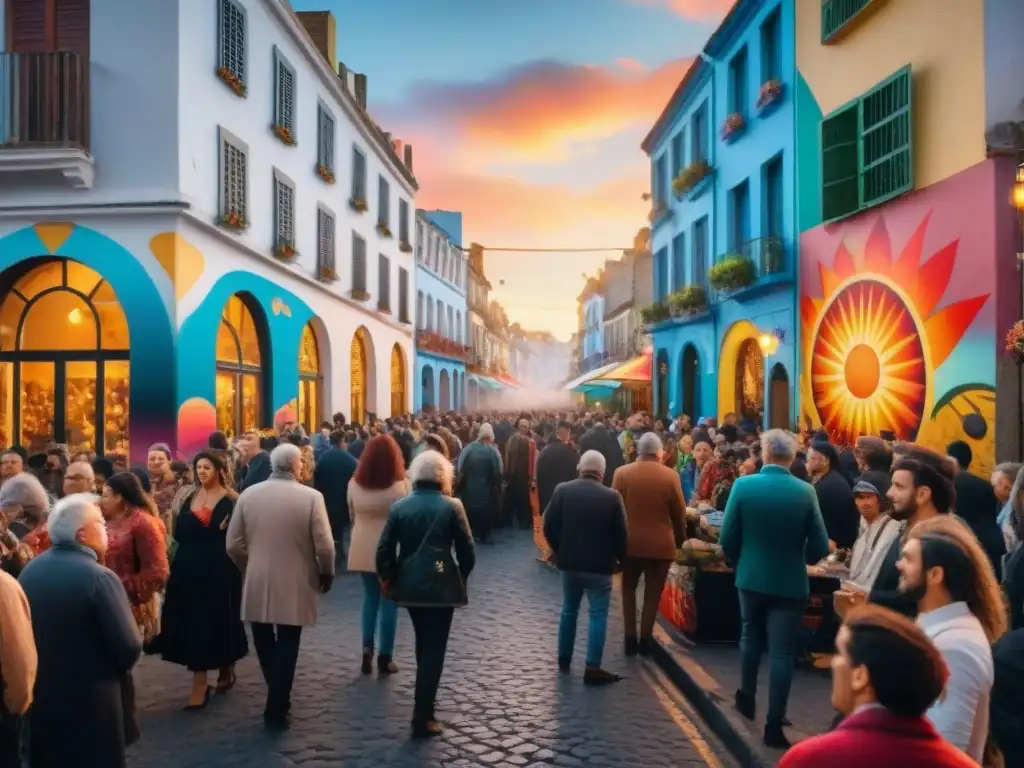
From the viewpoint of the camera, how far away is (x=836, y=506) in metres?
7.56

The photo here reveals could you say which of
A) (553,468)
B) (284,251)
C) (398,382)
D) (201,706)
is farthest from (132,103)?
(398,382)

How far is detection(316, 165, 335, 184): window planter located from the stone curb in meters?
15.9

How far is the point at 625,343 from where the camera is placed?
150 feet

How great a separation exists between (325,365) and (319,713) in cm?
1696

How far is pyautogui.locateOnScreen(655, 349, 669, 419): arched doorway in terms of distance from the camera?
28028mm

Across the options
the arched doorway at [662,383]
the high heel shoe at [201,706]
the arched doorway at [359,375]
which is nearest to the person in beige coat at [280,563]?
the high heel shoe at [201,706]

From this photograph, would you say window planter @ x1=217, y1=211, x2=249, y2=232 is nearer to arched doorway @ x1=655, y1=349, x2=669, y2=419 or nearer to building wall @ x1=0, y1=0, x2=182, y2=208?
building wall @ x1=0, y1=0, x2=182, y2=208

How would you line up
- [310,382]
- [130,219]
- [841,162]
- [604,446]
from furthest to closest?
[310,382]
[841,162]
[604,446]
[130,219]

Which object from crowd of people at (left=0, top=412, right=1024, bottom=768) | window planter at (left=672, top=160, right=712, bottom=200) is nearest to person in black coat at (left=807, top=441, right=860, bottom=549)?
crowd of people at (left=0, top=412, right=1024, bottom=768)

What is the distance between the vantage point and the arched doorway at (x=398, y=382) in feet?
101

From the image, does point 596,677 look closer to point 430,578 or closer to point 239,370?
point 430,578

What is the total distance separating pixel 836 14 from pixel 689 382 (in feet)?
44.2

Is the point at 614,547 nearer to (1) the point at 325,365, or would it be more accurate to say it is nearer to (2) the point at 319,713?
(2) the point at 319,713

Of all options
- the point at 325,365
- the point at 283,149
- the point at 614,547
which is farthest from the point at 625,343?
the point at 614,547
